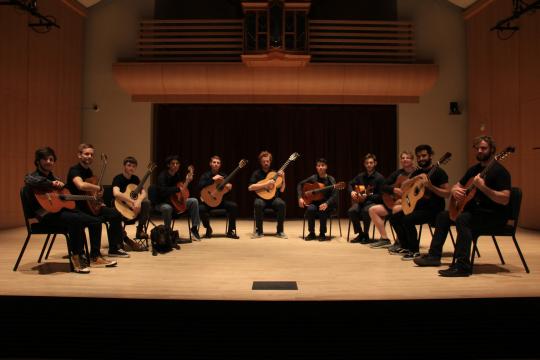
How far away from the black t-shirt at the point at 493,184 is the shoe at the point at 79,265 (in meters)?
3.34

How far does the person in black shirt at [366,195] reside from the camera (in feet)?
20.4

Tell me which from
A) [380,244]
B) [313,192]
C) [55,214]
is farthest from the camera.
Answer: [313,192]

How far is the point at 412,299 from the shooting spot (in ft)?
10.3

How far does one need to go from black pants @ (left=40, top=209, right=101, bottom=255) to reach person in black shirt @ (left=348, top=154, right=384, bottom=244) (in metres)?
3.33

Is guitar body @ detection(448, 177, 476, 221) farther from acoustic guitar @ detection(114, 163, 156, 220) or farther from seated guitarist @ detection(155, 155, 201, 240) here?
seated guitarist @ detection(155, 155, 201, 240)

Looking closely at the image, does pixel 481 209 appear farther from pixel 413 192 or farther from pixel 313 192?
pixel 313 192

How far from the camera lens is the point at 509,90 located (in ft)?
27.3

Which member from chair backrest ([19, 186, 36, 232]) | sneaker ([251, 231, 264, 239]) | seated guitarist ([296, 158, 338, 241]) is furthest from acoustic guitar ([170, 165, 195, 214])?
chair backrest ([19, 186, 36, 232])

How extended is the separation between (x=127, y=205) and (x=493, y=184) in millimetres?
3657

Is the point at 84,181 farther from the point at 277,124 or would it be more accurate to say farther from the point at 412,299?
the point at 277,124

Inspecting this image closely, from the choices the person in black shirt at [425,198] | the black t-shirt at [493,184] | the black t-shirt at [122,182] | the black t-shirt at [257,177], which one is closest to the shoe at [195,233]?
the black t-shirt at [257,177]

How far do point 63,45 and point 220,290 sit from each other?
735 centimetres

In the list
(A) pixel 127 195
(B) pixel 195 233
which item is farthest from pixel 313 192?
(A) pixel 127 195

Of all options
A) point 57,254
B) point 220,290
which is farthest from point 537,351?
point 57,254
